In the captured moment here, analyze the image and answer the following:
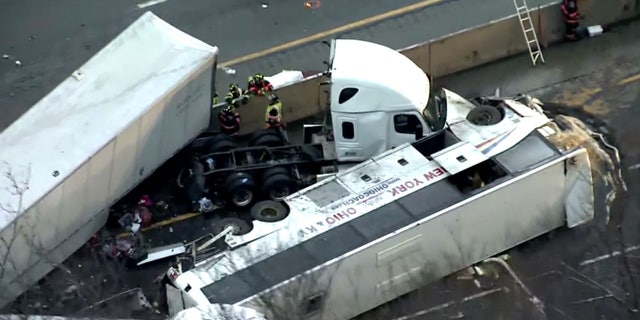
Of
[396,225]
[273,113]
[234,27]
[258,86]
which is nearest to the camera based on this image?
[396,225]

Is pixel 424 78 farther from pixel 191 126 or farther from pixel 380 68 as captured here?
pixel 191 126

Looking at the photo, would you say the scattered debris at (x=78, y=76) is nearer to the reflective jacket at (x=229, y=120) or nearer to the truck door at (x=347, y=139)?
the reflective jacket at (x=229, y=120)

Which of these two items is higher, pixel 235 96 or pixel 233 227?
pixel 235 96

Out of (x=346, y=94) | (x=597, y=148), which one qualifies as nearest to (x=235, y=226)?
(x=346, y=94)

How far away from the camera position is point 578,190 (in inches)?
819

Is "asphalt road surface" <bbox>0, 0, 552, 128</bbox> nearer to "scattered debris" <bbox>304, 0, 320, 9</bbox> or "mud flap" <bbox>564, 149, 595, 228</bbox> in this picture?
"scattered debris" <bbox>304, 0, 320, 9</bbox>

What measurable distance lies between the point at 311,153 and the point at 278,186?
32.7 inches

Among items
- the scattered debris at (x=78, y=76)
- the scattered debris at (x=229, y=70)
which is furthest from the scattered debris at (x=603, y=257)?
the scattered debris at (x=78, y=76)

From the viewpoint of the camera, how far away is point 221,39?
2631 centimetres

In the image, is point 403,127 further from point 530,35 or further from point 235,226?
point 530,35

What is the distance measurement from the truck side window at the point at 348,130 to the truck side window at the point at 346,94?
0.42 meters

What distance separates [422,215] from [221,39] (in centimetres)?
817

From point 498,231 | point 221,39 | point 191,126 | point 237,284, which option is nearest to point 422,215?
point 498,231

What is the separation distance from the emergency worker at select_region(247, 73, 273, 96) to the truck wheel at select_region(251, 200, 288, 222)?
321 centimetres
